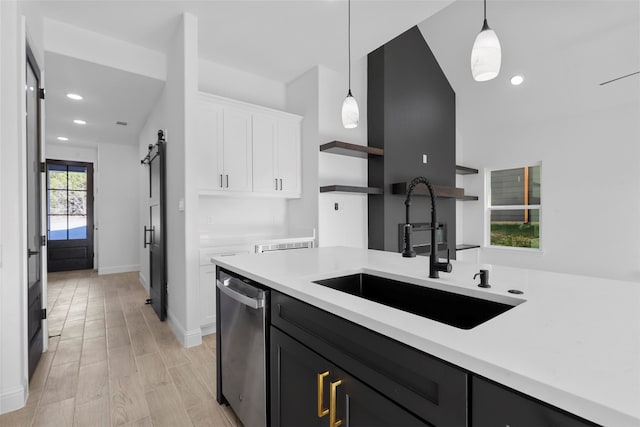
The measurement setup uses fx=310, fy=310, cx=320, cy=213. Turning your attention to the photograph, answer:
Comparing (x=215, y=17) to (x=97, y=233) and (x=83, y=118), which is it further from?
(x=97, y=233)

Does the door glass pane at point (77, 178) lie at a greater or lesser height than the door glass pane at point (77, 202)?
greater

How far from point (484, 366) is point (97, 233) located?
7404 mm

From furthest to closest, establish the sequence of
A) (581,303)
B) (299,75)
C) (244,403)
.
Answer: (299,75)
(244,403)
(581,303)

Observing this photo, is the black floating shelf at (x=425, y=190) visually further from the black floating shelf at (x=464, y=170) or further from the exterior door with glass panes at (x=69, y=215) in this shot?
the exterior door with glass panes at (x=69, y=215)

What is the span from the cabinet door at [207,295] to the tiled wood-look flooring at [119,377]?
185 millimetres

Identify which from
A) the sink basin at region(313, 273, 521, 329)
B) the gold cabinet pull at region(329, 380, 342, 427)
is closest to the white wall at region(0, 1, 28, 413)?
the sink basin at region(313, 273, 521, 329)

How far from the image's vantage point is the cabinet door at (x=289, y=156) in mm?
3719

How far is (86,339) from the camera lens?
2.95 meters

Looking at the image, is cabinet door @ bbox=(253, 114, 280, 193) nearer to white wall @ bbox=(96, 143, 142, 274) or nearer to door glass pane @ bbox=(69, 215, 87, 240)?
white wall @ bbox=(96, 143, 142, 274)

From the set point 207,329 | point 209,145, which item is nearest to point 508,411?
point 207,329

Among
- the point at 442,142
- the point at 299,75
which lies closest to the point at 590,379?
the point at 299,75

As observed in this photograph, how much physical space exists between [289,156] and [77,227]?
537 cm

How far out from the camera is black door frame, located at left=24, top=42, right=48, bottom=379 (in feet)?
7.24

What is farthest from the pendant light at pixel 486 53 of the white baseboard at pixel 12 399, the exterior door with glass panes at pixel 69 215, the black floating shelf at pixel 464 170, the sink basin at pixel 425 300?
the exterior door with glass panes at pixel 69 215
